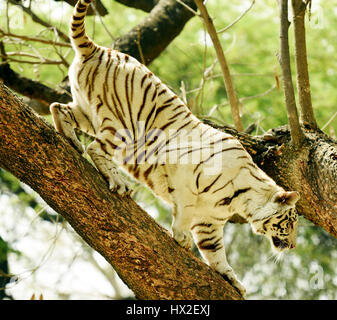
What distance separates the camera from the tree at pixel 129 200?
4320 mm

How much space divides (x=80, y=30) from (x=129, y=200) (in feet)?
5.91

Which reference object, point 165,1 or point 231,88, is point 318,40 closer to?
point 165,1

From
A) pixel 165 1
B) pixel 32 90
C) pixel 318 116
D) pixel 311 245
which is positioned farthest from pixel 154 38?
pixel 311 245

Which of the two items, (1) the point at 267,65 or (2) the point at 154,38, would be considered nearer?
(2) the point at 154,38

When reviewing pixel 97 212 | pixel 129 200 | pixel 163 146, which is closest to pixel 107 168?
pixel 129 200

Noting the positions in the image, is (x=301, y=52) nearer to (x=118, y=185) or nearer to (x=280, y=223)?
(x=280, y=223)

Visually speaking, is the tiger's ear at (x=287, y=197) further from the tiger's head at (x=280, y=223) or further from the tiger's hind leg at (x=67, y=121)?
the tiger's hind leg at (x=67, y=121)

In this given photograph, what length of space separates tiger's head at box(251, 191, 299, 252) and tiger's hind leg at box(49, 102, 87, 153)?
2128 millimetres

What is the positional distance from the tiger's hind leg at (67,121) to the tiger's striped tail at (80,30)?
61cm

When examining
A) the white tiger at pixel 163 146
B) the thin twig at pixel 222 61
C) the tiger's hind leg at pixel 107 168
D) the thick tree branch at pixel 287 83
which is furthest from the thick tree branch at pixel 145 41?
the tiger's hind leg at pixel 107 168

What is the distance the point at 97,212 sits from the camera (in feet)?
14.8

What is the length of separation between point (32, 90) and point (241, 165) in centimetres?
381

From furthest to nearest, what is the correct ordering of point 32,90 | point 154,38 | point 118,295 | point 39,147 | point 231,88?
point 118,295 < point 154,38 < point 32,90 < point 231,88 < point 39,147

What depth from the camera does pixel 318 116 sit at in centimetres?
898
